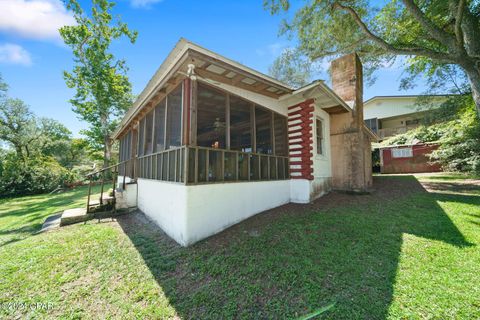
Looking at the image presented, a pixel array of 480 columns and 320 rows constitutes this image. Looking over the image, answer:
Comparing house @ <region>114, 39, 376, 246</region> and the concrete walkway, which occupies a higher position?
house @ <region>114, 39, 376, 246</region>

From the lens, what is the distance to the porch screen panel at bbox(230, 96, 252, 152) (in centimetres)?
571

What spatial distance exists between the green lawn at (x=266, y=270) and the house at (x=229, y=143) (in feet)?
2.97

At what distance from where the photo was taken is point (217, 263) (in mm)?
3285

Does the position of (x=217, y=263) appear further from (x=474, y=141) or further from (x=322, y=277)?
(x=474, y=141)

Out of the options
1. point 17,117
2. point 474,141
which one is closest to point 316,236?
point 474,141

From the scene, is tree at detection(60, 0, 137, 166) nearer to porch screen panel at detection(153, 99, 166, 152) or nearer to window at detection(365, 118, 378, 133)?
porch screen panel at detection(153, 99, 166, 152)

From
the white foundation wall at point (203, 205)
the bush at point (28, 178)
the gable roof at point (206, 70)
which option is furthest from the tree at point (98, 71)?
the white foundation wall at point (203, 205)

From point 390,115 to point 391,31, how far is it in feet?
46.0

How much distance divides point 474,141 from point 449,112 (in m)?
5.76

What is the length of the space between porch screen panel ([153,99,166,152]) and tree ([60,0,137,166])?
684 inches

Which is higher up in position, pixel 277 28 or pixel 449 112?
pixel 277 28

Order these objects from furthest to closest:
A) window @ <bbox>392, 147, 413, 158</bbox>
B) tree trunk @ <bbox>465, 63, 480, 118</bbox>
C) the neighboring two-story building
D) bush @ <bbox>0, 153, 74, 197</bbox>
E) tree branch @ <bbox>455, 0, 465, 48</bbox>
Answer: window @ <bbox>392, 147, 413, 158</bbox>
bush @ <bbox>0, 153, 74, 197</bbox>
the neighboring two-story building
tree trunk @ <bbox>465, 63, 480, 118</bbox>
tree branch @ <bbox>455, 0, 465, 48</bbox>

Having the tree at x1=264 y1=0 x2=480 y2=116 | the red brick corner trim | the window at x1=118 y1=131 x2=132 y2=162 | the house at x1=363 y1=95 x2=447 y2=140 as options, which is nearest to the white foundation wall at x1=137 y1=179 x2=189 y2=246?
the red brick corner trim

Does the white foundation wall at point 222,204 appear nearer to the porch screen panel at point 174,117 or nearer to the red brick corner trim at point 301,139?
the red brick corner trim at point 301,139
